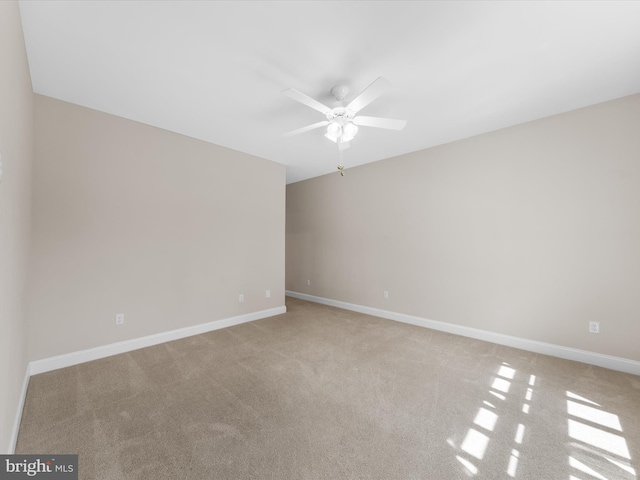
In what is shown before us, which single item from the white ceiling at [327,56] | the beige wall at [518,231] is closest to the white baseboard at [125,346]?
the beige wall at [518,231]

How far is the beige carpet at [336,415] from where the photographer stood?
1425mm

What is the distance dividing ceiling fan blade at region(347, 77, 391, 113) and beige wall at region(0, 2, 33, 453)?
75.2 inches

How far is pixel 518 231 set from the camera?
10.2 feet

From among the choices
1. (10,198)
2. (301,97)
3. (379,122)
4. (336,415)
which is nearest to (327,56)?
(301,97)

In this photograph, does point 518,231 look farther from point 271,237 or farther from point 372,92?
point 271,237

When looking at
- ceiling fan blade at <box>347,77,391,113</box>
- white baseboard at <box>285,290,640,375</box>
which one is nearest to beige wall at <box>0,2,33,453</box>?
ceiling fan blade at <box>347,77,391,113</box>

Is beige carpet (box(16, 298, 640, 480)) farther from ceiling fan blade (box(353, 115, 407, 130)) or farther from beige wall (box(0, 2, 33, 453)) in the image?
ceiling fan blade (box(353, 115, 407, 130))

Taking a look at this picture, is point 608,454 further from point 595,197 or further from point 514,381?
point 595,197

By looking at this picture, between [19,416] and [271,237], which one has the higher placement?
[271,237]

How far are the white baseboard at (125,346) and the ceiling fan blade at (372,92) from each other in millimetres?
3205

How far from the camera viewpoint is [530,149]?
3.01 m

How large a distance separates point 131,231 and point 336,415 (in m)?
2.85

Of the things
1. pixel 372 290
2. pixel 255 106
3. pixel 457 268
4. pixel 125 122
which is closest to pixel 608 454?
pixel 457 268

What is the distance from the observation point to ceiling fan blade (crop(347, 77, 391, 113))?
180 centimetres
